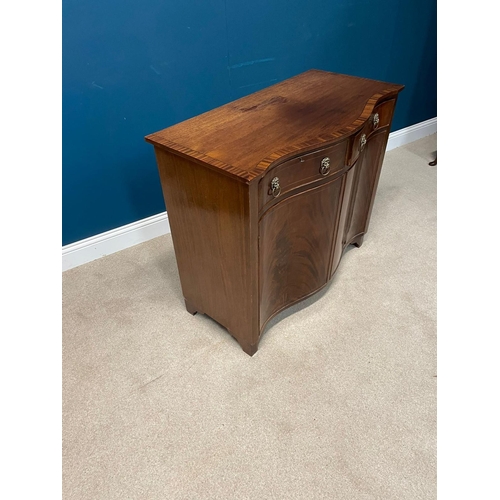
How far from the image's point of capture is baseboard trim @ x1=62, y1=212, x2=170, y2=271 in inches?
75.7

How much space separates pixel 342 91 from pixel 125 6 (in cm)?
88

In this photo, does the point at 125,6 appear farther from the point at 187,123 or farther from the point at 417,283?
the point at 417,283

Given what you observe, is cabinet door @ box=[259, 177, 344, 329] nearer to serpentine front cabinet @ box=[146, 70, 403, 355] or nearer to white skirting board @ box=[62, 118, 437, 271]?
serpentine front cabinet @ box=[146, 70, 403, 355]

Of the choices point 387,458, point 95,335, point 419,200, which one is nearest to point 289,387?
point 387,458

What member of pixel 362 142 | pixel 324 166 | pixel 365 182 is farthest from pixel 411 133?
pixel 324 166

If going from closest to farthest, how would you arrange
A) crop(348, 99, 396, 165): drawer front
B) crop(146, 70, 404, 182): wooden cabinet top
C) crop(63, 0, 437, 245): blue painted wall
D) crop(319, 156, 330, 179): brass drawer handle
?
crop(146, 70, 404, 182): wooden cabinet top
crop(319, 156, 330, 179): brass drawer handle
crop(348, 99, 396, 165): drawer front
crop(63, 0, 437, 245): blue painted wall

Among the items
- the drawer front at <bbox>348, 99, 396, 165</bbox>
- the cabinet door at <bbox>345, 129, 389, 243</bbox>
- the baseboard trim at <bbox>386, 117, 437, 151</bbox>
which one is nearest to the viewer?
the drawer front at <bbox>348, 99, 396, 165</bbox>

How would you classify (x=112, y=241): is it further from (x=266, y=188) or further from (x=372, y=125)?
(x=372, y=125)

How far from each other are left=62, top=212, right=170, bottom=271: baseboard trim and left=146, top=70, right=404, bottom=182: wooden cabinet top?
84 centimetres

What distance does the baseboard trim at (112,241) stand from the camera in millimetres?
1924

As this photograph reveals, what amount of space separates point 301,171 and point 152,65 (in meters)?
0.89

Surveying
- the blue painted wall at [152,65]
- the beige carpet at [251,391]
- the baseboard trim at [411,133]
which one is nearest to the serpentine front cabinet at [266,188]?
the beige carpet at [251,391]

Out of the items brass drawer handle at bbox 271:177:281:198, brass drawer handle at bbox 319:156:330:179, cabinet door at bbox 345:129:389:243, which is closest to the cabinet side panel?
brass drawer handle at bbox 271:177:281:198

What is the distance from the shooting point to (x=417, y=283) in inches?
73.2
